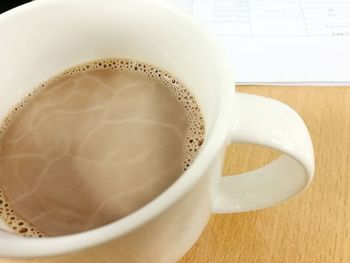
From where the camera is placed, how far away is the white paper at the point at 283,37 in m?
0.60

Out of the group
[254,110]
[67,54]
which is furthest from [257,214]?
[67,54]

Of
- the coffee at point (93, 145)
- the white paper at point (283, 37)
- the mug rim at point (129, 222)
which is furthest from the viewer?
the white paper at point (283, 37)

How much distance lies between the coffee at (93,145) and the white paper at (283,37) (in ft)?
0.43

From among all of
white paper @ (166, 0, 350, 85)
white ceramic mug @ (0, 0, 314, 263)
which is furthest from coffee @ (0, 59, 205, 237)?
white paper @ (166, 0, 350, 85)

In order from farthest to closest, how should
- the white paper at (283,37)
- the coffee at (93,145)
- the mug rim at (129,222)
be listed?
the white paper at (283,37), the coffee at (93,145), the mug rim at (129,222)

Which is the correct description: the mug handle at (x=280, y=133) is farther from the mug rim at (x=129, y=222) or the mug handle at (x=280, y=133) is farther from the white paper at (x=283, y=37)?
the white paper at (x=283, y=37)

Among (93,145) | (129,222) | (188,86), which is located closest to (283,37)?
(188,86)

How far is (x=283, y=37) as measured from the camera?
637 millimetres

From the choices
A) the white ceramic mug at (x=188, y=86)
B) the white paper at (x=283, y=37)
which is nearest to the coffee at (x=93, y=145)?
the white ceramic mug at (x=188, y=86)

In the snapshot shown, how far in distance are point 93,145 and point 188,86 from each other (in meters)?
0.12

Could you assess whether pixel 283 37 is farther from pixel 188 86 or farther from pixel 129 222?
pixel 129 222

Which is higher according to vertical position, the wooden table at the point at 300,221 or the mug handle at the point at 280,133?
the mug handle at the point at 280,133

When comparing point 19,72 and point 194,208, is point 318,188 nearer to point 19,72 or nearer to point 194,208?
point 194,208

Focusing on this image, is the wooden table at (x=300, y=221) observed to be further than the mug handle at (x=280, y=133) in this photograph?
Yes
